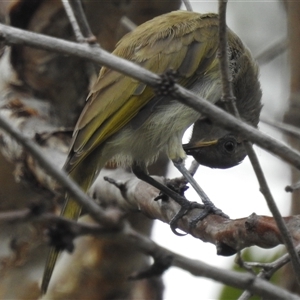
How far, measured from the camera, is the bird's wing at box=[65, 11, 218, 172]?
125 inches

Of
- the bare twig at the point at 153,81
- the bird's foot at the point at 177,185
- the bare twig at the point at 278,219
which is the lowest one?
the bare twig at the point at 278,219

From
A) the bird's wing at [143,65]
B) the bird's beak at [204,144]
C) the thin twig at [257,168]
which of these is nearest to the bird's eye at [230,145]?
the bird's beak at [204,144]

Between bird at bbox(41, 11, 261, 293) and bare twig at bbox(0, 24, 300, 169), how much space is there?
52.1 inches

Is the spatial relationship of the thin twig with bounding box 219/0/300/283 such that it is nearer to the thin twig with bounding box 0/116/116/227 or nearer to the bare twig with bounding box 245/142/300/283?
the bare twig with bounding box 245/142/300/283

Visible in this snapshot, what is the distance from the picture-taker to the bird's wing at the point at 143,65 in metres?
3.16

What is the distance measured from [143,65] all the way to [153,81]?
158cm

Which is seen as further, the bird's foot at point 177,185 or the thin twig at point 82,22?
the bird's foot at point 177,185

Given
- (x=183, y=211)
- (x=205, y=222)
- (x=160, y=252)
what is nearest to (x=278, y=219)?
(x=160, y=252)

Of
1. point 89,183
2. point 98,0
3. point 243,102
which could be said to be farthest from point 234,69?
point 98,0

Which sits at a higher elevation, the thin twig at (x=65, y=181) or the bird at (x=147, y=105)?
the bird at (x=147, y=105)

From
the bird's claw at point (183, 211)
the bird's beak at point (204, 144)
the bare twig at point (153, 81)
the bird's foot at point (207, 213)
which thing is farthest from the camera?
the bird's beak at point (204, 144)

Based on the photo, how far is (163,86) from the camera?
1708mm

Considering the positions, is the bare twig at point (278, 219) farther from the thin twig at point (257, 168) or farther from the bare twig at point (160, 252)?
the bare twig at point (160, 252)

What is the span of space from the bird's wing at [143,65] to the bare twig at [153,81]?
1330 mm
